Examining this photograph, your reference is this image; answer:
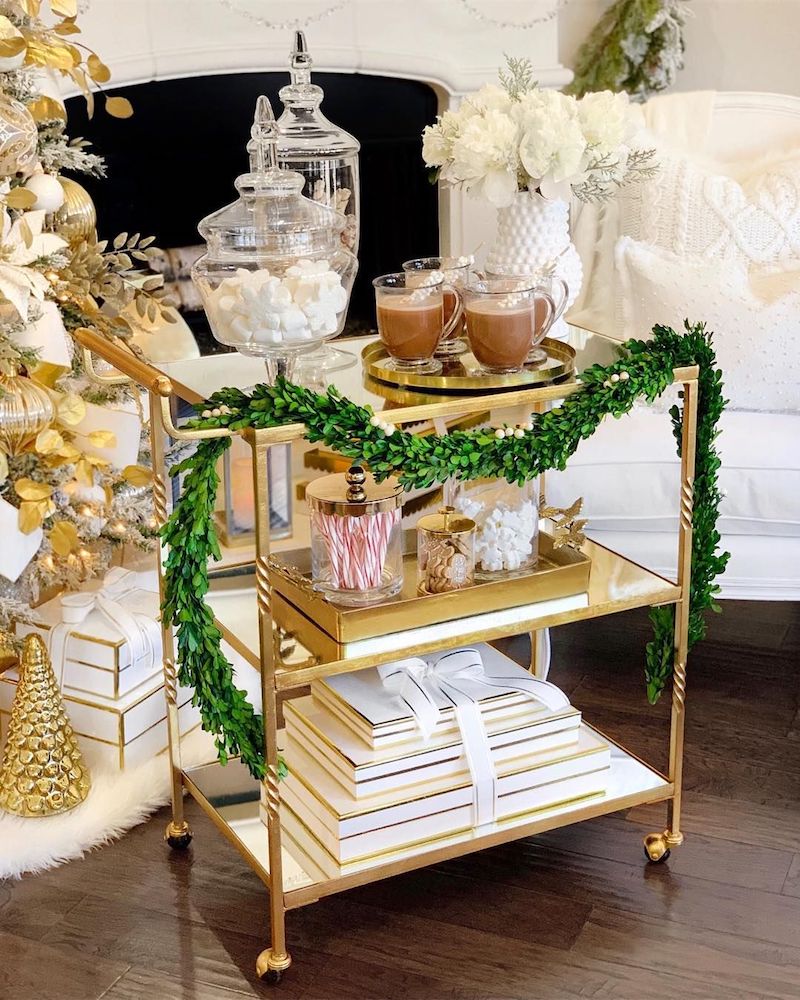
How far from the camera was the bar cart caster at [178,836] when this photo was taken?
1979mm

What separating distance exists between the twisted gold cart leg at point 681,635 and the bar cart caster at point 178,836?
72 centimetres

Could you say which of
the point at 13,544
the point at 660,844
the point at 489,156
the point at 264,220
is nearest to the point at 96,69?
the point at 264,220

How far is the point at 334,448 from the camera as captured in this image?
1.53 m

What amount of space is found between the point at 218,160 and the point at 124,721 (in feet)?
6.39

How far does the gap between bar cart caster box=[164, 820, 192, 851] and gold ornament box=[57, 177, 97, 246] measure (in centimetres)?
101

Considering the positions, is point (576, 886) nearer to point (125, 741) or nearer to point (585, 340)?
point (125, 741)

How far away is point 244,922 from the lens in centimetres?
181

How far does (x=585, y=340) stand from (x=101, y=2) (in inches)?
58.5

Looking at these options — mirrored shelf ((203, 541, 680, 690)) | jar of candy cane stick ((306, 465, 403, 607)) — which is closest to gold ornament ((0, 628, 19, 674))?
mirrored shelf ((203, 541, 680, 690))

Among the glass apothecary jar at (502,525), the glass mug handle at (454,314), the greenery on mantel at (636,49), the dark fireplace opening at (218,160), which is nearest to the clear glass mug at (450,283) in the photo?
the glass mug handle at (454,314)

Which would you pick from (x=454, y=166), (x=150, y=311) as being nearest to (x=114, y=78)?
(x=150, y=311)

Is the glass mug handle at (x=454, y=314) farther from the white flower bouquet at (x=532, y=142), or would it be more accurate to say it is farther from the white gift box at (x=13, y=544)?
the white gift box at (x=13, y=544)

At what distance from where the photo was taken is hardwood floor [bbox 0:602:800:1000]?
5.55ft

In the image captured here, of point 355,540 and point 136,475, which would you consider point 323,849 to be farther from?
point 136,475
